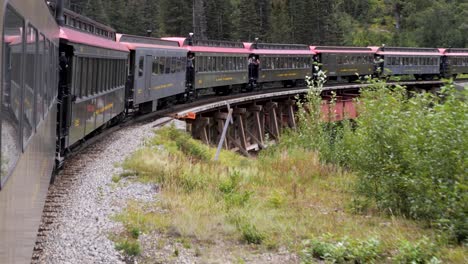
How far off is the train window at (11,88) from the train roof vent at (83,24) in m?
7.85

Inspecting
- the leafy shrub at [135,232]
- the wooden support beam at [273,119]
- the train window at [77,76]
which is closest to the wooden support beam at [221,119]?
the wooden support beam at [273,119]

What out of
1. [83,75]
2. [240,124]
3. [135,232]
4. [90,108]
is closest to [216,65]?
[240,124]

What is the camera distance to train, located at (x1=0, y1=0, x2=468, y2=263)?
12.4 ft

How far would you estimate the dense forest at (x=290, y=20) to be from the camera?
6688cm

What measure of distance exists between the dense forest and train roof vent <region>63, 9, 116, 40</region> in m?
42.3

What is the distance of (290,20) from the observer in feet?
270

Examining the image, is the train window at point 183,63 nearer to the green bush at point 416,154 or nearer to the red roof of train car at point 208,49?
the red roof of train car at point 208,49

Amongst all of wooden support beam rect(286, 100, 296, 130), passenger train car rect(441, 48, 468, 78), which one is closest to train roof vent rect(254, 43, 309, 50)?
wooden support beam rect(286, 100, 296, 130)

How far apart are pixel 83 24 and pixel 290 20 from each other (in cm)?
7012

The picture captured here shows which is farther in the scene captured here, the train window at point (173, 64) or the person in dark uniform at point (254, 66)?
the person in dark uniform at point (254, 66)

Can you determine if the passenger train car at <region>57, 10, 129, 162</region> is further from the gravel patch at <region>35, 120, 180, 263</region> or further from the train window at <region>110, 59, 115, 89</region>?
the gravel patch at <region>35, 120, 180, 263</region>

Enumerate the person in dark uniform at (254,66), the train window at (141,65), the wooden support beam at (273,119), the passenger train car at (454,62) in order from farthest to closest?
the passenger train car at (454,62) → the person in dark uniform at (254,66) → the wooden support beam at (273,119) → the train window at (141,65)

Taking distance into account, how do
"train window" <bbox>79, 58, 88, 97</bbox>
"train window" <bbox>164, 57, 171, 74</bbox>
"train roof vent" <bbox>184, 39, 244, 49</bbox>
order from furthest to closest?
"train roof vent" <bbox>184, 39, 244, 49</bbox> → "train window" <bbox>164, 57, 171, 74</bbox> → "train window" <bbox>79, 58, 88, 97</bbox>

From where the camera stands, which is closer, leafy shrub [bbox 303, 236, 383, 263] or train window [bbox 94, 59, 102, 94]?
leafy shrub [bbox 303, 236, 383, 263]
